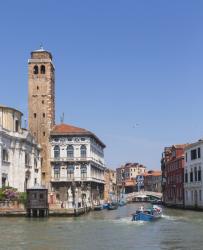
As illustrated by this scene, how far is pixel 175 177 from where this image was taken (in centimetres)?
8338

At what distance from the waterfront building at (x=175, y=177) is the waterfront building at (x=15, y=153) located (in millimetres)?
20113

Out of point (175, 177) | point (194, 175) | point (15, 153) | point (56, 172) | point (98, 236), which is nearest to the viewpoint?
point (98, 236)

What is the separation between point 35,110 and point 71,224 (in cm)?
3758

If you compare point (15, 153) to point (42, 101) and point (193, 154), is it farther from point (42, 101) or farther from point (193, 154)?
point (193, 154)

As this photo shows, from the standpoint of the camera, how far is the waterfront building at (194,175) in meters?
67.5

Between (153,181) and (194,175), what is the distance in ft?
314

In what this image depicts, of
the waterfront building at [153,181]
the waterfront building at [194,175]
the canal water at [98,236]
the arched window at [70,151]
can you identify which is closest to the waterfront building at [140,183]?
the waterfront building at [153,181]

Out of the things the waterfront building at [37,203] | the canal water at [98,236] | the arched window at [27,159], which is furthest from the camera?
the arched window at [27,159]

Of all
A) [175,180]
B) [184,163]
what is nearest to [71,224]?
[184,163]

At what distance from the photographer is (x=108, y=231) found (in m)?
37.9

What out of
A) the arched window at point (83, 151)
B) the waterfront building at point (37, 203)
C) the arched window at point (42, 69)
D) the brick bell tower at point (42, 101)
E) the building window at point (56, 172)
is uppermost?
the arched window at point (42, 69)

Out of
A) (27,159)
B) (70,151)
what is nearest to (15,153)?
(27,159)

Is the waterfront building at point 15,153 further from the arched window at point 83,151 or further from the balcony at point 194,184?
the balcony at point 194,184

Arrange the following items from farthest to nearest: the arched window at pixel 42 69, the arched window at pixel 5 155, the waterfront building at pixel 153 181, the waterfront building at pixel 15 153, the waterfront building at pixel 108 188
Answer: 1. the waterfront building at pixel 153 181
2. the waterfront building at pixel 108 188
3. the arched window at pixel 42 69
4. the arched window at pixel 5 155
5. the waterfront building at pixel 15 153
